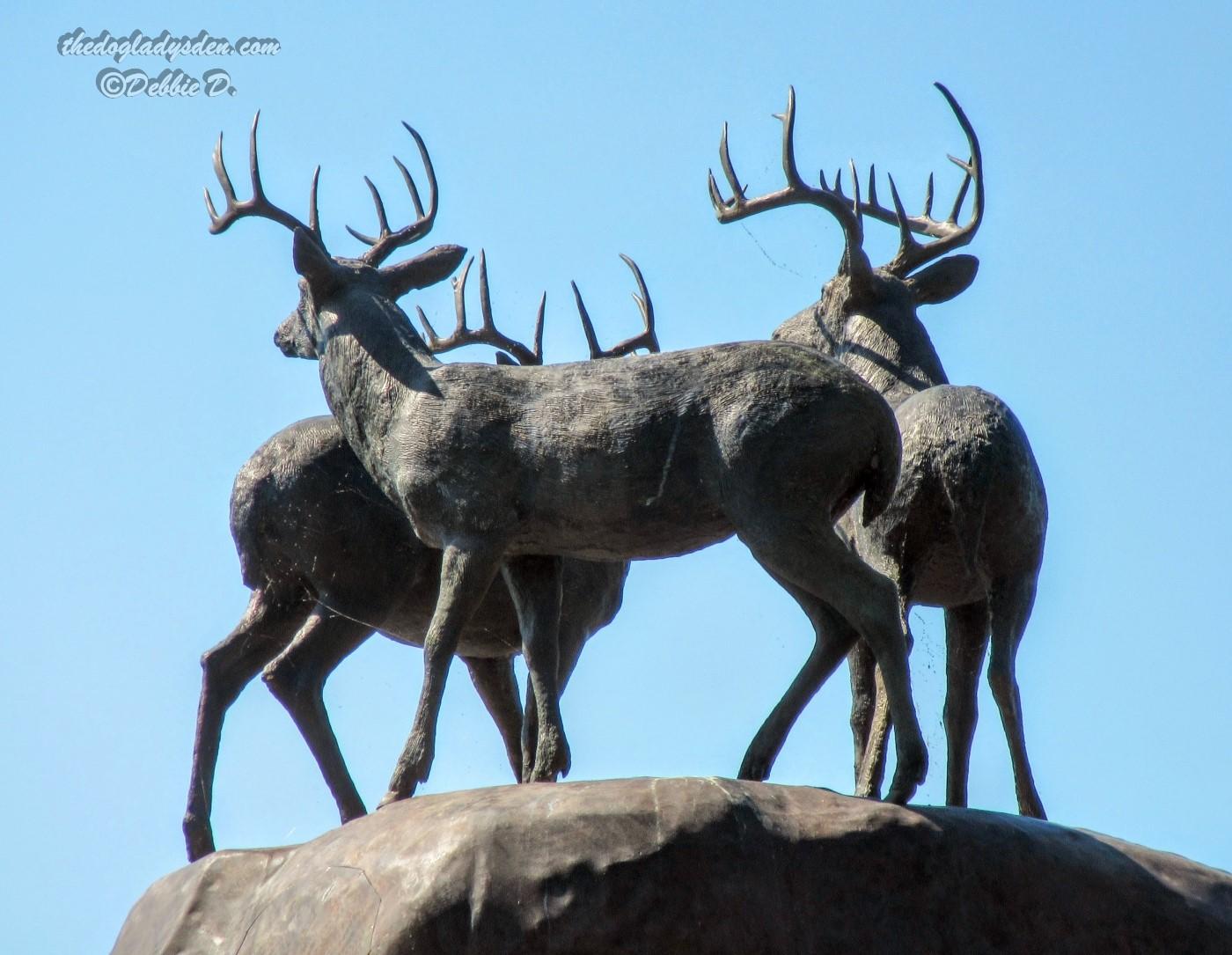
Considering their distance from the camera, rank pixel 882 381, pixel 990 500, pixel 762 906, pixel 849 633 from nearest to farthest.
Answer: pixel 762 906 → pixel 849 633 → pixel 990 500 → pixel 882 381

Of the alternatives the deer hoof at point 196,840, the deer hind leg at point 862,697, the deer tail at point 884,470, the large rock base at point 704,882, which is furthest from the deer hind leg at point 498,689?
the deer tail at point 884,470

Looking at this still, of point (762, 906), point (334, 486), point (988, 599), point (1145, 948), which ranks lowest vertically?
point (1145, 948)

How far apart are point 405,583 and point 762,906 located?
3169 mm

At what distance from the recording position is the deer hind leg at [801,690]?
8.21 metres

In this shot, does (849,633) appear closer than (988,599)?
Yes

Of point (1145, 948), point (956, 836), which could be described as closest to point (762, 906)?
point (956, 836)

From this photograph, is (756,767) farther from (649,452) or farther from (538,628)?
(649,452)

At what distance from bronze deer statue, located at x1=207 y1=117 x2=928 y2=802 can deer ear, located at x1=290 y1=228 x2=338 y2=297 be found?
762mm

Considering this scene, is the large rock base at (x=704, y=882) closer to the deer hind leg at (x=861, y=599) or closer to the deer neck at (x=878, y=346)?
the deer hind leg at (x=861, y=599)

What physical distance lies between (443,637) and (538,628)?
524mm

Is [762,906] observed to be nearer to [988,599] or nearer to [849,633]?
[849,633]

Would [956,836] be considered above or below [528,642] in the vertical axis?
below

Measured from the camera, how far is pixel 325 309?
9250mm

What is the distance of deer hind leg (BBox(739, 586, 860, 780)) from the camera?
8.21m
